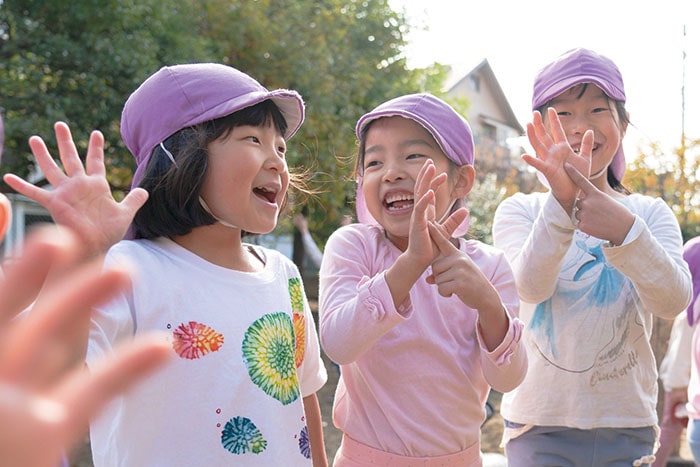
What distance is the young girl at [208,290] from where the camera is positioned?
1.54 metres

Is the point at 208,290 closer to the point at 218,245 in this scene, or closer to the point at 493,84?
the point at 218,245

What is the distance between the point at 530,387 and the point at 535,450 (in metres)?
0.19

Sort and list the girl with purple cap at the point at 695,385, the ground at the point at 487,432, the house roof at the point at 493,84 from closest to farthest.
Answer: the girl with purple cap at the point at 695,385 < the ground at the point at 487,432 < the house roof at the point at 493,84

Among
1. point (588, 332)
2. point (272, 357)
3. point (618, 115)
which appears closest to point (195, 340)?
point (272, 357)

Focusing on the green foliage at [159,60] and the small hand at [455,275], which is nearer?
the small hand at [455,275]

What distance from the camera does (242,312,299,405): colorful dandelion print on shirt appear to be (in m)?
1.66

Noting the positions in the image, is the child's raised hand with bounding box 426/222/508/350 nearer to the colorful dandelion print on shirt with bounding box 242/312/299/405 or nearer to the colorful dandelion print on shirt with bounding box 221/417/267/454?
the colorful dandelion print on shirt with bounding box 242/312/299/405

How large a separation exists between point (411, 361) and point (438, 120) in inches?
26.0

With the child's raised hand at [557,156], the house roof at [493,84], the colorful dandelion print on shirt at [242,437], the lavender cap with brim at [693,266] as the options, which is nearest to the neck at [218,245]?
the colorful dandelion print on shirt at [242,437]

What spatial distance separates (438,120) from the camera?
1988 mm

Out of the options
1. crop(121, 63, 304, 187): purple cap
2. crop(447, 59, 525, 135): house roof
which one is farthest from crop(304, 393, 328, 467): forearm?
crop(447, 59, 525, 135): house roof

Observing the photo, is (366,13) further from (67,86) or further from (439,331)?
(439,331)

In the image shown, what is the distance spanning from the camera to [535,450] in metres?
2.19

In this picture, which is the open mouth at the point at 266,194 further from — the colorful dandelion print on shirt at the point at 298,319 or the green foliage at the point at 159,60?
the green foliage at the point at 159,60
